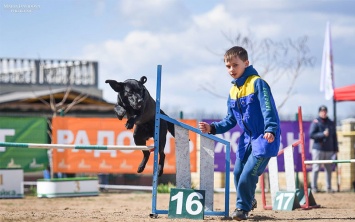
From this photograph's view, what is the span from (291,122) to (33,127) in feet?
19.4

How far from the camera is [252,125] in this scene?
883cm

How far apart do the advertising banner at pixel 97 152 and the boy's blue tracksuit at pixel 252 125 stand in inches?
362

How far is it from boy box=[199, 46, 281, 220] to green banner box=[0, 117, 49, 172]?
31.9 ft

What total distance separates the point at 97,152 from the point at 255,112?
1009 centimetres

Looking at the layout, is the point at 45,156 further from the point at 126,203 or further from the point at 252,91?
the point at 252,91

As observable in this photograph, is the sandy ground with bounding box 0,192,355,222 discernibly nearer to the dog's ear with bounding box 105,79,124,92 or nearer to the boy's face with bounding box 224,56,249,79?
the dog's ear with bounding box 105,79,124,92

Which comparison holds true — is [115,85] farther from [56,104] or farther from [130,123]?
[56,104]

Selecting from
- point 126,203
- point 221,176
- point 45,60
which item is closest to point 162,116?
point 126,203

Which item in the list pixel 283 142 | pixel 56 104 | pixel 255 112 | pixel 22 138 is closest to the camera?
pixel 255 112

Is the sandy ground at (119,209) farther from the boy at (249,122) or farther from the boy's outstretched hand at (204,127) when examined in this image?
the boy's outstretched hand at (204,127)

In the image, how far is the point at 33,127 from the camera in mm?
18188

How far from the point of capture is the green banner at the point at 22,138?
1803 centimetres

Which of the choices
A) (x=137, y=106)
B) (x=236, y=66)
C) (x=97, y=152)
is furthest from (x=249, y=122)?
(x=97, y=152)

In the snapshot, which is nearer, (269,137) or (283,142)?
(269,137)
